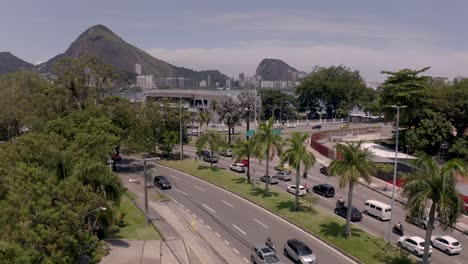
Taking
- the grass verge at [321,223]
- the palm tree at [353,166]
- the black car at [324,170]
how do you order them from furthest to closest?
1. the black car at [324,170]
2. the palm tree at [353,166]
3. the grass verge at [321,223]

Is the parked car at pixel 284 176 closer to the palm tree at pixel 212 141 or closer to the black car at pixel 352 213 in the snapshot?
the palm tree at pixel 212 141

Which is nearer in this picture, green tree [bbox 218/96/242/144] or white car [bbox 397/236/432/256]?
white car [bbox 397/236/432/256]

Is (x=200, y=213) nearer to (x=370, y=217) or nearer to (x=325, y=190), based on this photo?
(x=325, y=190)

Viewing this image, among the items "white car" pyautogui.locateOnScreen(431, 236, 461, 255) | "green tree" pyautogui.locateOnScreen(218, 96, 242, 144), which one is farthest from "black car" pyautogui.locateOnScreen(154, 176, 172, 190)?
"white car" pyautogui.locateOnScreen(431, 236, 461, 255)

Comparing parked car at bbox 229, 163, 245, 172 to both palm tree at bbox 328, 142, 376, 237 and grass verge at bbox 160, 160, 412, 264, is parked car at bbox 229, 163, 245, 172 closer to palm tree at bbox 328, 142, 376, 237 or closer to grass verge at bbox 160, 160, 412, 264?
grass verge at bbox 160, 160, 412, 264

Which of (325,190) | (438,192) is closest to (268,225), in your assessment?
(325,190)

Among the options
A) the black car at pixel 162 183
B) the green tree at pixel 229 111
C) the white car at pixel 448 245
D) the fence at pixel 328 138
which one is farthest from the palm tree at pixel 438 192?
the green tree at pixel 229 111
